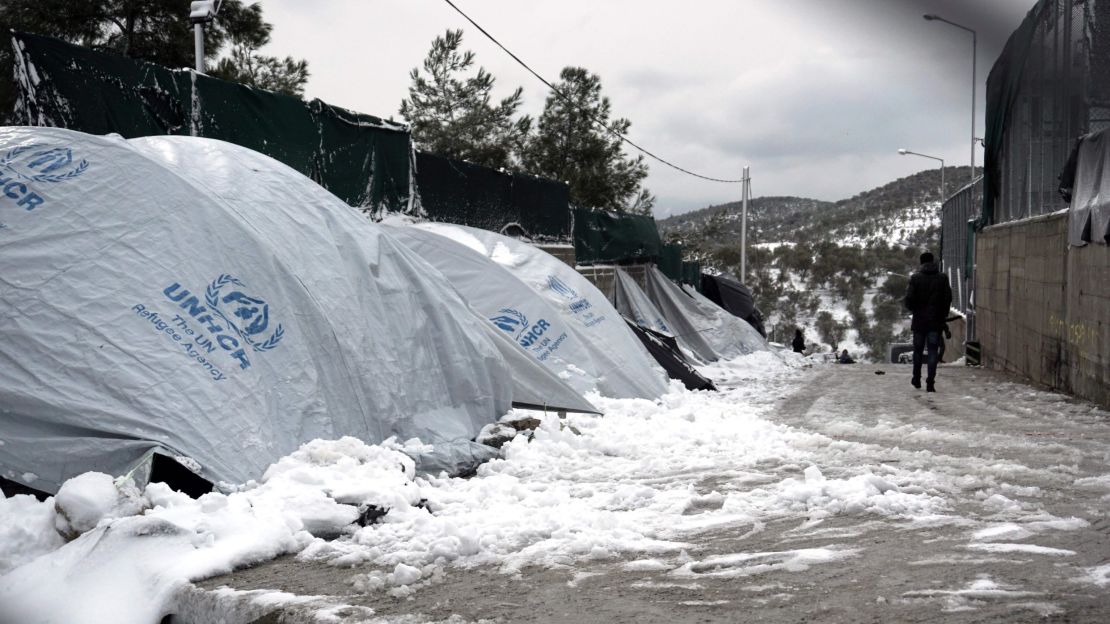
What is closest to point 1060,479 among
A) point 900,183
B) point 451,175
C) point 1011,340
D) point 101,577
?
point 101,577

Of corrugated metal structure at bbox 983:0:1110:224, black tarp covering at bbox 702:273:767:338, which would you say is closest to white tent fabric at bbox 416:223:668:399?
corrugated metal structure at bbox 983:0:1110:224

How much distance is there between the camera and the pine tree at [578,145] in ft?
103

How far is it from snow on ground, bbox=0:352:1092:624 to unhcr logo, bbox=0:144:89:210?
173 centimetres

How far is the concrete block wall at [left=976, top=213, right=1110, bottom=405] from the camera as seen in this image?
10523 mm

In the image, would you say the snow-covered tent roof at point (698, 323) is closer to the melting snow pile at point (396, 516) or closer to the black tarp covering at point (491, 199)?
the black tarp covering at point (491, 199)

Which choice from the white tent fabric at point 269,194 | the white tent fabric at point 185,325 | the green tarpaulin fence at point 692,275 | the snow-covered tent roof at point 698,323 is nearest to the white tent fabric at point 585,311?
the white tent fabric at point 269,194

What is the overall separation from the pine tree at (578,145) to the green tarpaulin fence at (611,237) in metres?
11.7

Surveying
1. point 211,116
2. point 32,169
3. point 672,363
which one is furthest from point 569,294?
point 32,169

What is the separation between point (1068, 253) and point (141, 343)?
1049cm

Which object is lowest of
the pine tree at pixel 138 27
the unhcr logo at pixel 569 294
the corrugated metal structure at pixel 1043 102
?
the unhcr logo at pixel 569 294

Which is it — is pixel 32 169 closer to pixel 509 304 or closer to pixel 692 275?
pixel 509 304

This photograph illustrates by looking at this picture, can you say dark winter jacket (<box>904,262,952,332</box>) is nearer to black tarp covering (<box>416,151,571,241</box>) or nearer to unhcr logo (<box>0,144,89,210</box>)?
black tarp covering (<box>416,151,571,241</box>)

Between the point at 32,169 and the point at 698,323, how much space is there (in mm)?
16050

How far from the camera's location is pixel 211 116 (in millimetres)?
8031
